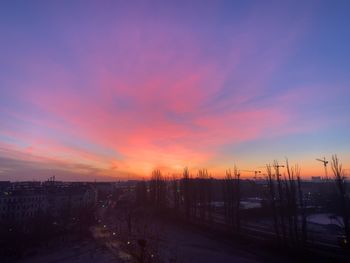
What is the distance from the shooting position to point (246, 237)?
32719 mm

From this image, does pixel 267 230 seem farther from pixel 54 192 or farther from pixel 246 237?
pixel 54 192

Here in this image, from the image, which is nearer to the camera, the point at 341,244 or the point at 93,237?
the point at 341,244

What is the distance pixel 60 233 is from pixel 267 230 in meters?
30.6

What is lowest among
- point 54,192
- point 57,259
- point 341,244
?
point 57,259

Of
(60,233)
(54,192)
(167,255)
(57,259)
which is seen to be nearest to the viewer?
(167,255)

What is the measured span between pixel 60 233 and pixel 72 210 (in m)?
15.4

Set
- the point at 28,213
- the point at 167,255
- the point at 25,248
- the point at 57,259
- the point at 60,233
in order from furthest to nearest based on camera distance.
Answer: the point at 28,213 → the point at 60,233 → the point at 25,248 → the point at 57,259 → the point at 167,255

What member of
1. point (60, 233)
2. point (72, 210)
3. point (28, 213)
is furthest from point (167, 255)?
point (28, 213)

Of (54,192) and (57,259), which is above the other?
(54,192)

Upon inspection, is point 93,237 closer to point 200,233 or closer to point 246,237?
point 200,233

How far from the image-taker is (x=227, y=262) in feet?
84.9

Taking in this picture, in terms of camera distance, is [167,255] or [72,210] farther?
[72,210]

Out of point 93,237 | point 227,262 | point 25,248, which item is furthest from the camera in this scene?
point 93,237

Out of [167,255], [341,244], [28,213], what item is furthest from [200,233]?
[28,213]
